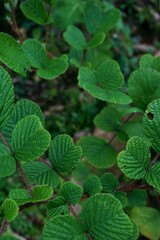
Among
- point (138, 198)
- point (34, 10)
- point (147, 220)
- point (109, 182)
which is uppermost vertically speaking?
point (34, 10)

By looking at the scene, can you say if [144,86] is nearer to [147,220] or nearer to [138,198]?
[138,198]

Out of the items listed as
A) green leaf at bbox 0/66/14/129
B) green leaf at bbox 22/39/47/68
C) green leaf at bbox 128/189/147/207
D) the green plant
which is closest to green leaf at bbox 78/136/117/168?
the green plant

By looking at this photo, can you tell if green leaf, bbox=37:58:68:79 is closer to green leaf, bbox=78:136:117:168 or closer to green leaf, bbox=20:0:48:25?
green leaf, bbox=20:0:48:25

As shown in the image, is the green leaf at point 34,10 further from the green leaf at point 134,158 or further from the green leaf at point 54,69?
the green leaf at point 134,158

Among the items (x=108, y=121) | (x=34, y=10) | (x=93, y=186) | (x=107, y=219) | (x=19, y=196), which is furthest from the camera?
(x=108, y=121)

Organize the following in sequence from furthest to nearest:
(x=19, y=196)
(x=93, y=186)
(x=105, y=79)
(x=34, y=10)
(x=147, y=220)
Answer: (x=147, y=220) < (x=34, y=10) < (x=105, y=79) < (x=93, y=186) < (x=19, y=196)

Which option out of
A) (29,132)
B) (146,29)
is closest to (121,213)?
(29,132)

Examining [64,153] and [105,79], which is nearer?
[64,153]

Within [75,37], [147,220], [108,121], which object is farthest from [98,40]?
[147,220]
